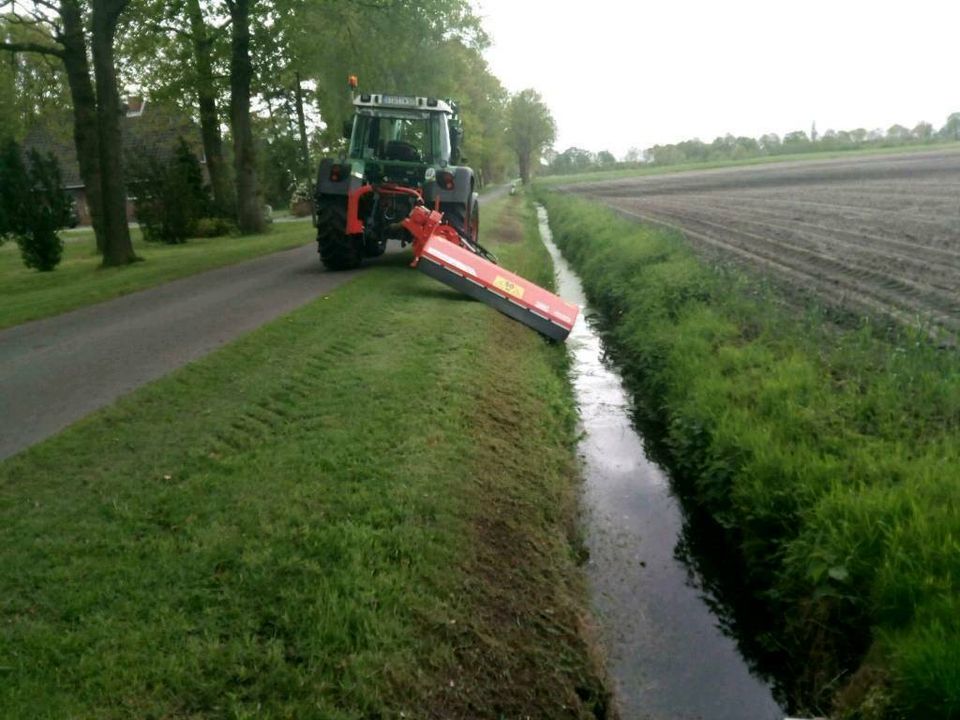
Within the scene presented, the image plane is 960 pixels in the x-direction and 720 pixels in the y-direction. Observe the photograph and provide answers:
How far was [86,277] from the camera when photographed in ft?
53.4

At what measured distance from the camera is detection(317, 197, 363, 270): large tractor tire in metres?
13.5

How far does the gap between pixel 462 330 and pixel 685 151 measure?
3774 inches

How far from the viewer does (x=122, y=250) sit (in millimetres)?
17625

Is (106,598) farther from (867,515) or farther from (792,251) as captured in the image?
(792,251)

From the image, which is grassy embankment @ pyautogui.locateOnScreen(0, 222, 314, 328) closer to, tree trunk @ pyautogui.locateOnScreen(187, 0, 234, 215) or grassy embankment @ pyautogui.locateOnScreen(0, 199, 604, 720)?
tree trunk @ pyautogui.locateOnScreen(187, 0, 234, 215)

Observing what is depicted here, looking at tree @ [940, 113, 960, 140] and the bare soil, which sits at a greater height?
tree @ [940, 113, 960, 140]

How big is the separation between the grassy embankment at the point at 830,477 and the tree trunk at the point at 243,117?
1764cm

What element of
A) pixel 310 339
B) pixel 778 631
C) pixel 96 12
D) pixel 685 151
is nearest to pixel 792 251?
pixel 310 339

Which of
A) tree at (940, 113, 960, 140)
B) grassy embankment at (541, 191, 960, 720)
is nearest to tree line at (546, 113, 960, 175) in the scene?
tree at (940, 113, 960, 140)

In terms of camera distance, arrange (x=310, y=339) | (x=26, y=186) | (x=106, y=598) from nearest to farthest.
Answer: (x=106, y=598) → (x=310, y=339) → (x=26, y=186)

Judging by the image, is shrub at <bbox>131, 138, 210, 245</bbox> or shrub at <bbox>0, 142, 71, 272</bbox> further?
shrub at <bbox>131, 138, 210, 245</bbox>

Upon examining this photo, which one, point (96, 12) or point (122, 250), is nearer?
point (96, 12)

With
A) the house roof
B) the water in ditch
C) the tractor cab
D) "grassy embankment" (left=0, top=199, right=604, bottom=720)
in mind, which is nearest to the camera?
"grassy embankment" (left=0, top=199, right=604, bottom=720)

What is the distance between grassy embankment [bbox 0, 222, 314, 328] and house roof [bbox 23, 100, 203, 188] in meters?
6.77
